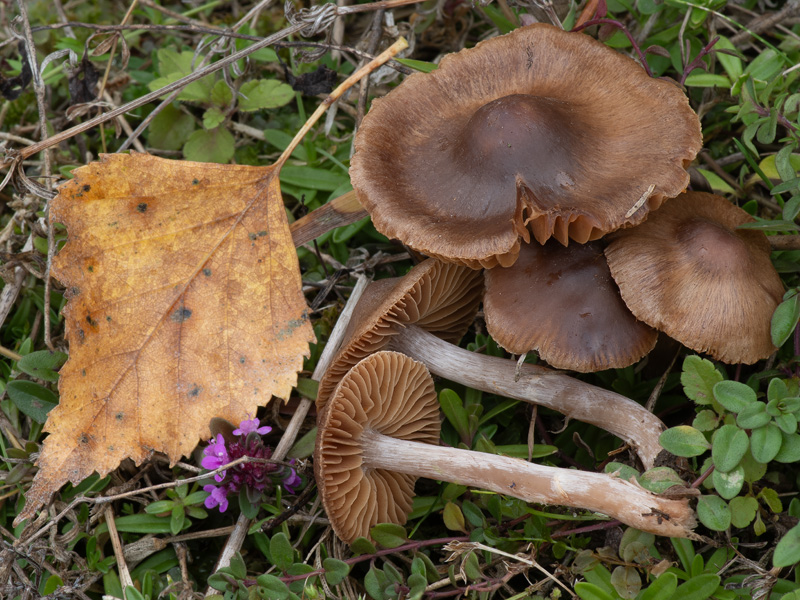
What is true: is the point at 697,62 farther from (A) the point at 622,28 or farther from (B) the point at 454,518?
(B) the point at 454,518

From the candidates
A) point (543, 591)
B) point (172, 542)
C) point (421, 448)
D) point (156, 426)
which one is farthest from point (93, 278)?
point (543, 591)

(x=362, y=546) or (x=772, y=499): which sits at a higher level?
(x=772, y=499)

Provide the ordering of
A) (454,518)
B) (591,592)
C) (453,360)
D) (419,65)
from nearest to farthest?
(591,592), (454,518), (453,360), (419,65)

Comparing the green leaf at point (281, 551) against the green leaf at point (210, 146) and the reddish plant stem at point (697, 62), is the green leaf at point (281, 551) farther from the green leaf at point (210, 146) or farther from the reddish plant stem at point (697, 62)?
the reddish plant stem at point (697, 62)

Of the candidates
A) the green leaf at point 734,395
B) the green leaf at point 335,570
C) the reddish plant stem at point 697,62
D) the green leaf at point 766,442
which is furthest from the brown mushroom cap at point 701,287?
the green leaf at point 335,570

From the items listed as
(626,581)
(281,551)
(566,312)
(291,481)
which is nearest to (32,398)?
(291,481)

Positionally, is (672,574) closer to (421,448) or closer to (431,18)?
(421,448)
